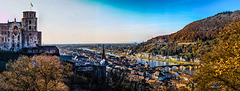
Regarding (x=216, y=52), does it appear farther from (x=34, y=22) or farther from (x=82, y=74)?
A: (x=34, y=22)

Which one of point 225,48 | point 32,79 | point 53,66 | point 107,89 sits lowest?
point 107,89

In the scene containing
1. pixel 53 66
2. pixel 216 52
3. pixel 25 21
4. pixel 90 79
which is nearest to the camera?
pixel 216 52

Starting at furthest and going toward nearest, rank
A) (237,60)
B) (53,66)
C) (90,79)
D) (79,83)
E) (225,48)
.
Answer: (90,79) → (79,83) → (53,66) → (225,48) → (237,60)

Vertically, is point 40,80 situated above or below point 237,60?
below

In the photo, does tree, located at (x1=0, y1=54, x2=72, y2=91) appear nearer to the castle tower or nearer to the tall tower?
the tall tower

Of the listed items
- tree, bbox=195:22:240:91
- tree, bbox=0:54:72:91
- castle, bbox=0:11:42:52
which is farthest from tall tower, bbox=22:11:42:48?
tree, bbox=195:22:240:91

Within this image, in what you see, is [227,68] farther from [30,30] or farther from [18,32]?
[18,32]

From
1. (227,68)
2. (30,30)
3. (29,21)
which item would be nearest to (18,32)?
(30,30)

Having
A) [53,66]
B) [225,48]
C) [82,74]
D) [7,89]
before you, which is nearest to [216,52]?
[225,48]
